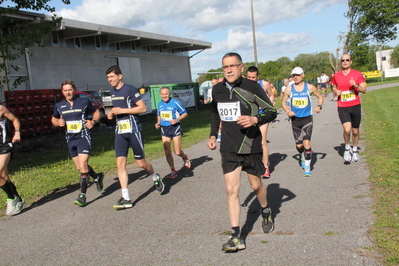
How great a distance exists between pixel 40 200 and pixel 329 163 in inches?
227

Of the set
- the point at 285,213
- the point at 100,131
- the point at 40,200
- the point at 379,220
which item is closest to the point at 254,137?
the point at 285,213

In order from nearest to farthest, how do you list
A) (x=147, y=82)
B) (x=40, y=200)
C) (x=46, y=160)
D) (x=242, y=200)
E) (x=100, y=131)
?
1. (x=242, y=200)
2. (x=40, y=200)
3. (x=46, y=160)
4. (x=100, y=131)
5. (x=147, y=82)

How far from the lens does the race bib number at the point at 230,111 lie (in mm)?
4655

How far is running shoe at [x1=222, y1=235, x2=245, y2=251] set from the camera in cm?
430

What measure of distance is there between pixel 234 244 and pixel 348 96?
5.64 meters

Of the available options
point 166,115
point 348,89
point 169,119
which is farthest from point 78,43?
point 348,89

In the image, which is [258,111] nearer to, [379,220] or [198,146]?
[379,220]

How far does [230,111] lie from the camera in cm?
468

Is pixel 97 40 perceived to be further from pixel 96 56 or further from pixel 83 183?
pixel 83 183

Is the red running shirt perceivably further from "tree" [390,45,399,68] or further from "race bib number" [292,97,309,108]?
"tree" [390,45,399,68]

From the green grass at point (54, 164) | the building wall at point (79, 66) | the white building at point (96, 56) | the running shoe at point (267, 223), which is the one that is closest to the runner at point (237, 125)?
the running shoe at point (267, 223)

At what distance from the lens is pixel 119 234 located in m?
5.20

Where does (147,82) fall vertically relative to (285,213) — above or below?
Result: above

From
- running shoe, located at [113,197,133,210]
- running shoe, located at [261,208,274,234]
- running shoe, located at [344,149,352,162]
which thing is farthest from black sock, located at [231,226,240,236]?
running shoe, located at [344,149,352,162]
